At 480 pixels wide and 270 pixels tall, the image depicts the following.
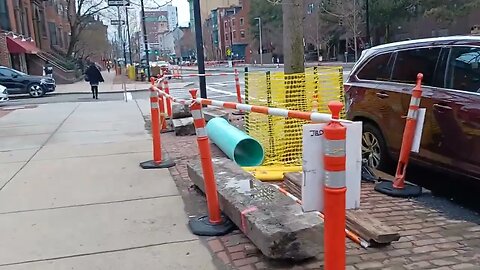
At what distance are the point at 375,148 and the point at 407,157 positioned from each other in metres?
1.09

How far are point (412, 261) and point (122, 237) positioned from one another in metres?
2.57

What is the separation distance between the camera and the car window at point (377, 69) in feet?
21.2

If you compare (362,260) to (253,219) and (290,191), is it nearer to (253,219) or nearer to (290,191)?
(253,219)

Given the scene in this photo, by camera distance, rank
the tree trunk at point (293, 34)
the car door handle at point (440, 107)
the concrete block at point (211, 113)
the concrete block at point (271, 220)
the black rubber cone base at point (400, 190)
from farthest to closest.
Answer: the concrete block at point (211, 113), the tree trunk at point (293, 34), the black rubber cone base at point (400, 190), the car door handle at point (440, 107), the concrete block at point (271, 220)

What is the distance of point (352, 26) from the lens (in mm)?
50781

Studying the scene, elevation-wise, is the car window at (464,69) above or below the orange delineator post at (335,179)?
above

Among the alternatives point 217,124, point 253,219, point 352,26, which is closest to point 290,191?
point 253,219

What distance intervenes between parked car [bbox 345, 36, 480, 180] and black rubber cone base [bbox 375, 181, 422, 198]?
12.8 inches

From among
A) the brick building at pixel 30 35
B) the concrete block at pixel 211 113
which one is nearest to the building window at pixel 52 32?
the brick building at pixel 30 35

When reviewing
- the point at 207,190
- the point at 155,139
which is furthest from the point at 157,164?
the point at 207,190

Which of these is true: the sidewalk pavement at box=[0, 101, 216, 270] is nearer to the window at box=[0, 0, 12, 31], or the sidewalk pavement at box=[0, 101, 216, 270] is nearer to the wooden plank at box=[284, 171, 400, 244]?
the wooden plank at box=[284, 171, 400, 244]

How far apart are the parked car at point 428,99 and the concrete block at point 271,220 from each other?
2.08m

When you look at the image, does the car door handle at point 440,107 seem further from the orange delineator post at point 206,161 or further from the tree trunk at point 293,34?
the tree trunk at point 293,34

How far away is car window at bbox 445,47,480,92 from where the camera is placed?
5.13 meters
